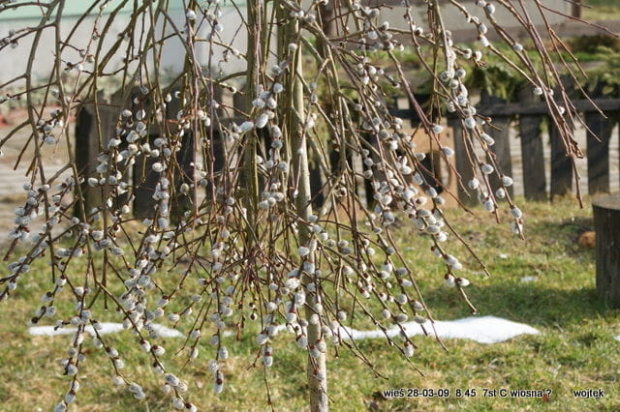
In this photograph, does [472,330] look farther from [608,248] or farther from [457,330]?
[608,248]

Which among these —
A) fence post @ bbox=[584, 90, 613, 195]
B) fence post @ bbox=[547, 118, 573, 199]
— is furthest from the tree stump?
fence post @ bbox=[584, 90, 613, 195]

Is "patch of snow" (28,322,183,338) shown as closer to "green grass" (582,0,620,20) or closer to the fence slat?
the fence slat

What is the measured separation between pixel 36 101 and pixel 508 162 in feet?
22.4

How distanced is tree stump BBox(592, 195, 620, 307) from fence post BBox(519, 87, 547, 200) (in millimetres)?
2596

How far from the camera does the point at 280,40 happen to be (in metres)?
2.90

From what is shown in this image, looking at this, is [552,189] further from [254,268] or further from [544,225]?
[254,268]

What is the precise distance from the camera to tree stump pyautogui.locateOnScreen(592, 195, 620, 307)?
195 inches

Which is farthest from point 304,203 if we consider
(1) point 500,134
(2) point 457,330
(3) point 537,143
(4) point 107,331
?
(3) point 537,143

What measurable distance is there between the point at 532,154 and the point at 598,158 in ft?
1.85

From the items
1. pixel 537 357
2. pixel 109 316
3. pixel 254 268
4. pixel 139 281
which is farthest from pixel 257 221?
pixel 109 316

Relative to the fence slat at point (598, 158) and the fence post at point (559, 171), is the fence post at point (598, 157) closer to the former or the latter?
the fence slat at point (598, 158)

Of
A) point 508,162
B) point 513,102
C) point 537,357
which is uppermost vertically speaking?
point 513,102

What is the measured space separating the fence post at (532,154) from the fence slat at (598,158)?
0.41 meters

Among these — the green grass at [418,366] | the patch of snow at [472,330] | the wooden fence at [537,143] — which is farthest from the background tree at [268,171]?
the wooden fence at [537,143]
